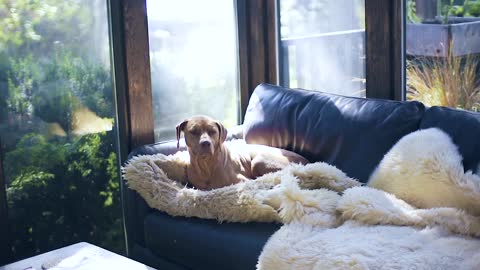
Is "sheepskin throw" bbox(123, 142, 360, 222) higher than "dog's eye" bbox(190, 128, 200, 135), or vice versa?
"dog's eye" bbox(190, 128, 200, 135)

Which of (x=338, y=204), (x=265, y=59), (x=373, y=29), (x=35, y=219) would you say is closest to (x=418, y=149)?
(x=338, y=204)

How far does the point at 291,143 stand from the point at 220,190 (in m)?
0.61

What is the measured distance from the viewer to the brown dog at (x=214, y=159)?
3.31m

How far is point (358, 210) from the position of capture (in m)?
2.57

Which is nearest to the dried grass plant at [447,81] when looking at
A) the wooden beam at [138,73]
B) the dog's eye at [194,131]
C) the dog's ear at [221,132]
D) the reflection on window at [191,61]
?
the dog's ear at [221,132]

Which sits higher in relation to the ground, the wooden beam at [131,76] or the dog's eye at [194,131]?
the wooden beam at [131,76]

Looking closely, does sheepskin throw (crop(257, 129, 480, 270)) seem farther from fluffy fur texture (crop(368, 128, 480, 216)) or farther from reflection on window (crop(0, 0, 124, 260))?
reflection on window (crop(0, 0, 124, 260))

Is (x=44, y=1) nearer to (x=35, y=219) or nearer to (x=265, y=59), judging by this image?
(x=35, y=219)

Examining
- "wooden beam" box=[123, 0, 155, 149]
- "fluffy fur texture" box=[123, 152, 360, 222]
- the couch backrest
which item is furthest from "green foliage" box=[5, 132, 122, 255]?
the couch backrest

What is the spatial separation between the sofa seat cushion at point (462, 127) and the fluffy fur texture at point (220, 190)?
17.5 inches

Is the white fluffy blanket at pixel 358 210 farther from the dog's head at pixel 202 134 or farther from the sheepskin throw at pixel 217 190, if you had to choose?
the dog's head at pixel 202 134

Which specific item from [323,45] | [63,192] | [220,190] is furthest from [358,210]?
[63,192]

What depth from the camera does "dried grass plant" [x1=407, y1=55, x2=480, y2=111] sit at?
3.16m

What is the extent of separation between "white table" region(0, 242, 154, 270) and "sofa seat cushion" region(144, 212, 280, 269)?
0.45m
